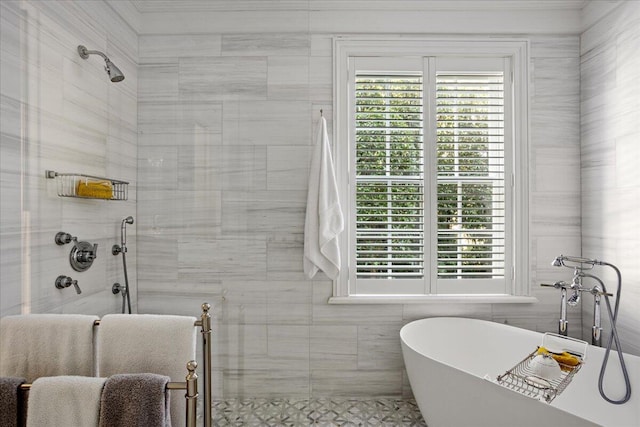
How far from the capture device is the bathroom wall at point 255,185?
2.29m

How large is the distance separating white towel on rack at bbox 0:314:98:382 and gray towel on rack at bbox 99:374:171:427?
316 millimetres

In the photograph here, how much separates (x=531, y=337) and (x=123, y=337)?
2.10 metres

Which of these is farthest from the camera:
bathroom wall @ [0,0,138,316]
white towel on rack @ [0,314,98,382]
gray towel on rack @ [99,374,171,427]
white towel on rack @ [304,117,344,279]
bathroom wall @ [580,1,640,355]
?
white towel on rack @ [304,117,344,279]

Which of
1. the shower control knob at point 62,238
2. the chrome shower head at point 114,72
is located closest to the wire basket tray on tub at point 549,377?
the shower control knob at point 62,238

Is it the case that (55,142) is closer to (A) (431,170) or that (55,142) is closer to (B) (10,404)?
(B) (10,404)

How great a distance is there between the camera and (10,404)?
104 cm

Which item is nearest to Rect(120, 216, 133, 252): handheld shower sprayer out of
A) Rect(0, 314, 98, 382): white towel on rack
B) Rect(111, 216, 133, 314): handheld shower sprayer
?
Rect(111, 216, 133, 314): handheld shower sprayer

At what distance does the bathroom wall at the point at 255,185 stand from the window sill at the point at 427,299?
5cm

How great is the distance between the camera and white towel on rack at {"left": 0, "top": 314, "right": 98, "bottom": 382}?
1.24 metres

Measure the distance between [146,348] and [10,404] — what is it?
0.38 m

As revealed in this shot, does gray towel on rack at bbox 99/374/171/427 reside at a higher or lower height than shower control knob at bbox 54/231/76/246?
lower

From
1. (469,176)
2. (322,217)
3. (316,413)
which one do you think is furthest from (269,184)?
(316,413)

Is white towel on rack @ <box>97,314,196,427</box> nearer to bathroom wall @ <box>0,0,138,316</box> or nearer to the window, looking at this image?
bathroom wall @ <box>0,0,138,316</box>

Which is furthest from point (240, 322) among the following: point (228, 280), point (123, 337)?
point (123, 337)
